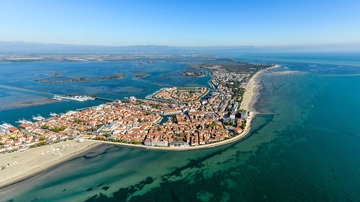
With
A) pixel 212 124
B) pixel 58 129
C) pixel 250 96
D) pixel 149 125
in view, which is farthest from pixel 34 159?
pixel 250 96

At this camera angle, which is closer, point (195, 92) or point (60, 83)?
point (195, 92)

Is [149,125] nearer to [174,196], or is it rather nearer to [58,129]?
[58,129]

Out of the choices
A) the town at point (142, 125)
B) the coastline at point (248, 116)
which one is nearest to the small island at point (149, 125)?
the town at point (142, 125)

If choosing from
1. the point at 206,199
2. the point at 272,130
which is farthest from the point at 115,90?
the point at 206,199

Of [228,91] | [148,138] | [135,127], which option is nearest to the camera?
[148,138]

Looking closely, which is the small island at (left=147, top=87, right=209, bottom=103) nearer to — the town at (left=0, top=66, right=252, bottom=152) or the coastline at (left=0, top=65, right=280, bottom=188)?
the town at (left=0, top=66, right=252, bottom=152)

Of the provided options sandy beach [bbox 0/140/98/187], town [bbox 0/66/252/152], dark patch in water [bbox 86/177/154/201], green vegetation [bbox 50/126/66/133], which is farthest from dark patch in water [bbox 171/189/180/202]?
green vegetation [bbox 50/126/66/133]

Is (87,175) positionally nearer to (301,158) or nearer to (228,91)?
(301,158)
